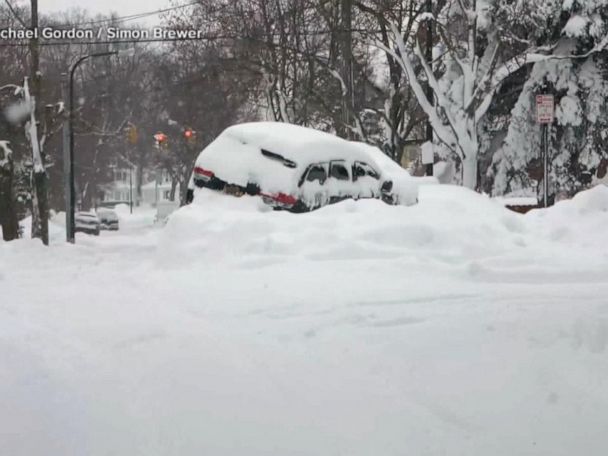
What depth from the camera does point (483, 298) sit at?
24.5 feet

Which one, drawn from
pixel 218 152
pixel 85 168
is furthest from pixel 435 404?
pixel 85 168

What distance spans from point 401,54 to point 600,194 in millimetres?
11062

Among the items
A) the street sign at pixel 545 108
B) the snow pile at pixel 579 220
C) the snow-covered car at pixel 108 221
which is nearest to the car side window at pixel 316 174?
the snow pile at pixel 579 220

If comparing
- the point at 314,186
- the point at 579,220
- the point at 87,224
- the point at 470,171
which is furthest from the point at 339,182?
the point at 87,224

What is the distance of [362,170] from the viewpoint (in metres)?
14.6

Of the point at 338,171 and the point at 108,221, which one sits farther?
the point at 108,221

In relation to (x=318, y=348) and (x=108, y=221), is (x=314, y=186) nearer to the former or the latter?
(x=318, y=348)

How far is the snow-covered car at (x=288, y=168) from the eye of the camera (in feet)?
41.8

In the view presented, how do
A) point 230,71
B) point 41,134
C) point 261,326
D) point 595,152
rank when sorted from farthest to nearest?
point 230,71 < point 41,134 < point 595,152 < point 261,326

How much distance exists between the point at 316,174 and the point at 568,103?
45.7 feet

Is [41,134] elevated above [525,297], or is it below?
above

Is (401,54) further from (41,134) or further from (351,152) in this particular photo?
(41,134)

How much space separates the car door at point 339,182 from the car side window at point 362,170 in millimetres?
228

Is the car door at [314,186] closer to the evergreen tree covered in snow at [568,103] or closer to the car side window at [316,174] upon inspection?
the car side window at [316,174]
